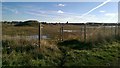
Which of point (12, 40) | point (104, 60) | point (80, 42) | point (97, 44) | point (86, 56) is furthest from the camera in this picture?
point (80, 42)

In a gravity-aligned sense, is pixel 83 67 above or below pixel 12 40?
below

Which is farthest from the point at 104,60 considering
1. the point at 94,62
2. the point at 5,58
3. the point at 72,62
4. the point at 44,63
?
the point at 5,58

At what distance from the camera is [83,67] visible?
336 inches

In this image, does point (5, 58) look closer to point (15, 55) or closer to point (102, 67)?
point (15, 55)

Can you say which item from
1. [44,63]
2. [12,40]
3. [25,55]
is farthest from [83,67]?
[12,40]

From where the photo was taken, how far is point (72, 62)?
9.12 metres

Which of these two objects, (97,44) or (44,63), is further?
(97,44)

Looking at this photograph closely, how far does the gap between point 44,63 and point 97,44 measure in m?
6.35

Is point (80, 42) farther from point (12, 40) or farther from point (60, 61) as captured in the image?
point (60, 61)

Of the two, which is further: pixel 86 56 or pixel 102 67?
pixel 86 56

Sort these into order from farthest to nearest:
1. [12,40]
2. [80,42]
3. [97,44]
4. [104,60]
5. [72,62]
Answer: [80,42] → [97,44] → [12,40] → [104,60] → [72,62]

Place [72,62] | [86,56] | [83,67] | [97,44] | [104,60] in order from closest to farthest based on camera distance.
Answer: [83,67] < [72,62] < [104,60] < [86,56] < [97,44]

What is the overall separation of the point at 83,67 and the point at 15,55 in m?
3.13

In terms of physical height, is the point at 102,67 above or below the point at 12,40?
below
